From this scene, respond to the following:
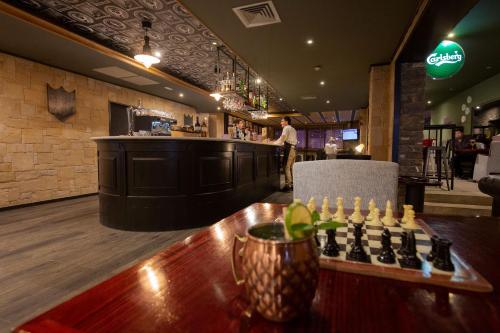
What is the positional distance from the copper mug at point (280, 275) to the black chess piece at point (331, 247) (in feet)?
0.79

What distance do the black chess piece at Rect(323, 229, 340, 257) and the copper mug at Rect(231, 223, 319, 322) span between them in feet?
0.79

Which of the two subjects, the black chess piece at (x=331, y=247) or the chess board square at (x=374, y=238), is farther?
the chess board square at (x=374, y=238)

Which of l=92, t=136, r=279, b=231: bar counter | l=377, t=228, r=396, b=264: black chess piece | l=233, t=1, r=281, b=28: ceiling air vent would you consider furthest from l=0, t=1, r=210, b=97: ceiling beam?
l=377, t=228, r=396, b=264: black chess piece

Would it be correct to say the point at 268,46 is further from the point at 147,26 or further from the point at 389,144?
the point at 389,144

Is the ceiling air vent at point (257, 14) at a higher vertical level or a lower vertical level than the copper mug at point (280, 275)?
higher

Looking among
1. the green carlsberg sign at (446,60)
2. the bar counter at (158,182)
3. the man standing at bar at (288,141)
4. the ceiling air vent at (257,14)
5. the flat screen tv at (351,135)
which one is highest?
the ceiling air vent at (257,14)

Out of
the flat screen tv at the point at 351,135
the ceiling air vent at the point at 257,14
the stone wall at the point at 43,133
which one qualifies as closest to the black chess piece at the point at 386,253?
the ceiling air vent at the point at 257,14

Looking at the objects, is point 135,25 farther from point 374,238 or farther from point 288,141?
point 374,238

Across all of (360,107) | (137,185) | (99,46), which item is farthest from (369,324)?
(360,107)

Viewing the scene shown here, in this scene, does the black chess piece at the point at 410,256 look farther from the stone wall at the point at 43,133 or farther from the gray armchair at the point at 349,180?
the stone wall at the point at 43,133

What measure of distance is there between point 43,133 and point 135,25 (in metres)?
2.85

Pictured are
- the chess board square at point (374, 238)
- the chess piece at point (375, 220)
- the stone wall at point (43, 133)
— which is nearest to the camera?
the chess board square at point (374, 238)

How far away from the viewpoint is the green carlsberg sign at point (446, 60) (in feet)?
13.7

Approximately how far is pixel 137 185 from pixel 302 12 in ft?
9.58
